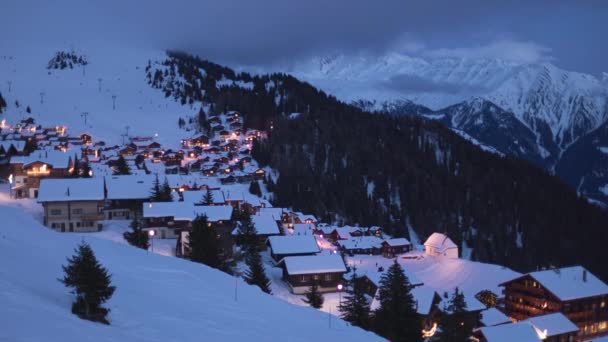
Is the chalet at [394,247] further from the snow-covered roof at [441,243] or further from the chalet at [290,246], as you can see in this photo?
the chalet at [290,246]

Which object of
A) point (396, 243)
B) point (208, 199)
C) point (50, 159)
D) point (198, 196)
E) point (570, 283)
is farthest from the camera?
point (396, 243)

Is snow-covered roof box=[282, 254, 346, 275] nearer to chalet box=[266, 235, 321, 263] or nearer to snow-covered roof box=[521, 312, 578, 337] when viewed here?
chalet box=[266, 235, 321, 263]

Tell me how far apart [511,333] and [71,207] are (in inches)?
1612

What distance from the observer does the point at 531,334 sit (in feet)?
112

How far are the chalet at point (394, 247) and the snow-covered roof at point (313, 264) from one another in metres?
21.8

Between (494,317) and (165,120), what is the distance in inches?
4780

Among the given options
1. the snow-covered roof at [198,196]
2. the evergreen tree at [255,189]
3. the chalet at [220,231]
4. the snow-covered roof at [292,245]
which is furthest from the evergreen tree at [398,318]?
the evergreen tree at [255,189]

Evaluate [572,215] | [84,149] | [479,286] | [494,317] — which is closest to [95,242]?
[494,317]

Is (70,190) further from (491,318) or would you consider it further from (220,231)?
(491,318)

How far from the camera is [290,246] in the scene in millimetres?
53406

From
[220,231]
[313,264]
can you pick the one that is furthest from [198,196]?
[313,264]

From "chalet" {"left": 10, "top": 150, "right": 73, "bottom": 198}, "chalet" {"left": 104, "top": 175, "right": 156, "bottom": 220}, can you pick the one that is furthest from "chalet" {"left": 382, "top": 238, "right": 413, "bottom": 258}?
"chalet" {"left": 10, "top": 150, "right": 73, "bottom": 198}

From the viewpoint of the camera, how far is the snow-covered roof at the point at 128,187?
52.2m

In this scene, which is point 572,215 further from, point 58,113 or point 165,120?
point 58,113
